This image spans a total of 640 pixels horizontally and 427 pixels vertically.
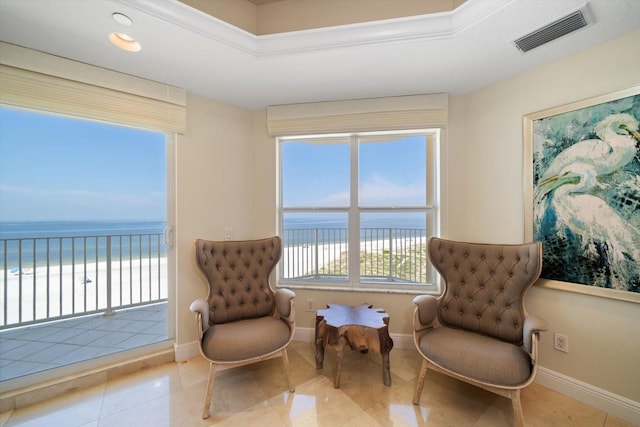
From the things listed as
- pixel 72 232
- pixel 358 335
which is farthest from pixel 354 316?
pixel 72 232

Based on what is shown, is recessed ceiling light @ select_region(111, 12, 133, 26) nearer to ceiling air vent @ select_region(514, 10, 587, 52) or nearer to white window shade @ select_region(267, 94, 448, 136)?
white window shade @ select_region(267, 94, 448, 136)

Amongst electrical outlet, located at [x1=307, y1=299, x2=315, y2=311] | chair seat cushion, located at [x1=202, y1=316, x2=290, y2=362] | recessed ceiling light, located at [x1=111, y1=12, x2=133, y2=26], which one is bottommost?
electrical outlet, located at [x1=307, y1=299, x2=315, y2=311]

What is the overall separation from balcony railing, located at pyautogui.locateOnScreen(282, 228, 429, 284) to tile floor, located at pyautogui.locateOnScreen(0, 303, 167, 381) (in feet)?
4.92

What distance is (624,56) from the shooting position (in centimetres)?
146

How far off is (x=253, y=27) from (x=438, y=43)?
4.29 ft

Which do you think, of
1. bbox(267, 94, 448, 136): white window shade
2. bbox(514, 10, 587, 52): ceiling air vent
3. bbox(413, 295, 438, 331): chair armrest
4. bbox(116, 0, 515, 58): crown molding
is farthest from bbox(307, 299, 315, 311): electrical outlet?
bbox(514, 10, 587, 52): ceiling air vent

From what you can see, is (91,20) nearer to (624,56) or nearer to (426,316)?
(426,316)

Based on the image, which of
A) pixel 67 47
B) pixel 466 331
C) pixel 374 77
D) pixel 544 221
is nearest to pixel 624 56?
pixel 544 221

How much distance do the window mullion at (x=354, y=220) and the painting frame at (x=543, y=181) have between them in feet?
4.63

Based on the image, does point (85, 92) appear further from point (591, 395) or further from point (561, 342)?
point (591, 395)

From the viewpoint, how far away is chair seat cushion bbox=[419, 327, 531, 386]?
4.34ft

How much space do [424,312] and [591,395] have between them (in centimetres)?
115

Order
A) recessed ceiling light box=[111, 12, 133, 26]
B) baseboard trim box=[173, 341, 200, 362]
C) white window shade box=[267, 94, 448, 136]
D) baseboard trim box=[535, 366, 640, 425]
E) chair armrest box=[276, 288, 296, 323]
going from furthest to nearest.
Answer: white window shade box=[267, 94, 448, 136] < baseboard trim box=[173, 341, 200, 362] < chair armrest box=[276, 288, 296, 323] < baseboard trim box=[535, 366, 640, 425] < recessed ceiling light box=[111, 12, 133, 26]

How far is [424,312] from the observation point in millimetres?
1790
